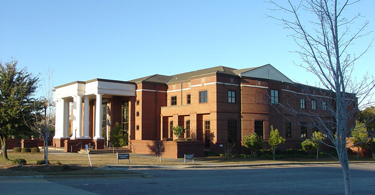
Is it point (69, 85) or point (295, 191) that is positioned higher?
point (69, 85)

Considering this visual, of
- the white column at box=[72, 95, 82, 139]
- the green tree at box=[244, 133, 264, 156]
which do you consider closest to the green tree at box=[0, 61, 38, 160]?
the white column at box=[72, 95, 82, 139]

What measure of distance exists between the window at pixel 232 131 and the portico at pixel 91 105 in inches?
526

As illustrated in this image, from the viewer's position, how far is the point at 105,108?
47375mm

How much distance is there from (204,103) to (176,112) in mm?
5209

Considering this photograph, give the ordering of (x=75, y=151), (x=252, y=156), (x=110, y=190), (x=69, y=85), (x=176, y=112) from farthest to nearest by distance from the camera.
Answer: (x=69, y=85)
(x=176, y=112)
(x=75, y=151)
(x=252, y=156)
(x=110, y=190)

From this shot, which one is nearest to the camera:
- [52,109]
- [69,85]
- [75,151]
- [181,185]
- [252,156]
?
[181,185]

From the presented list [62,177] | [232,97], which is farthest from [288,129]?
[62,177]

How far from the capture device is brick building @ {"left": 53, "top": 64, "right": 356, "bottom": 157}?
36156 millimetres

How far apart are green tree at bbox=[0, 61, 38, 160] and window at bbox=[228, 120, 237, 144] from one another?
19.6 metres

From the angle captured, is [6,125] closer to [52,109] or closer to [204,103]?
[52,109]

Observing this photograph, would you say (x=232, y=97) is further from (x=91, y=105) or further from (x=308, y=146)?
(x=91, y=105)

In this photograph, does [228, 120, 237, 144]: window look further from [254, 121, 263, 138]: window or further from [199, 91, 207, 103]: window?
[199, 91, 207, 103]: window

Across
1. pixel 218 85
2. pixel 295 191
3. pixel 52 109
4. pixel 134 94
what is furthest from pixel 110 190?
pixel 134 94

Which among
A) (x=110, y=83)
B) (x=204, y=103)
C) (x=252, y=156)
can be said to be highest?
(x=110, y=83)
